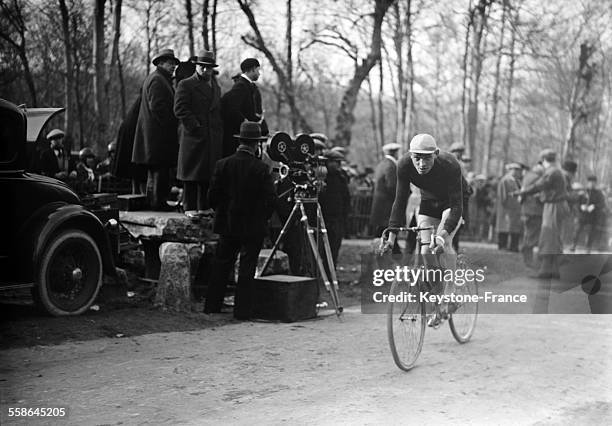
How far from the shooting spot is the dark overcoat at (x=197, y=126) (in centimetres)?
847

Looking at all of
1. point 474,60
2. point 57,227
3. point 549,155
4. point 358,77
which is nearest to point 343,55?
point 358,77

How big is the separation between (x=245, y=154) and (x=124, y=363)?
274cm

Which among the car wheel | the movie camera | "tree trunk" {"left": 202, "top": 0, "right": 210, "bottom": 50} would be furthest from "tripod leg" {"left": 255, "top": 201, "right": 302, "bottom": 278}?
"tree trunk" {"left": 202, "top": 0, "right": 210, "bottom": 50}

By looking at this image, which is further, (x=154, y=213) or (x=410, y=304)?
(x=154, y=213)

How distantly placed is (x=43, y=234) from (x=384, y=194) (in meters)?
4.82

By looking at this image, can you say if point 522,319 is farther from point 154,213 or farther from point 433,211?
point 154,213

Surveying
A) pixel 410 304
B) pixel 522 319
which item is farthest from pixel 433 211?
pixel 522 319

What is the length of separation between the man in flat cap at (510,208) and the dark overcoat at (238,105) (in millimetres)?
8598

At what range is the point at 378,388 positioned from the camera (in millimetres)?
5387

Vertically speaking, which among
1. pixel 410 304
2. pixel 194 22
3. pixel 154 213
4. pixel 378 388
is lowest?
pixel 378 388

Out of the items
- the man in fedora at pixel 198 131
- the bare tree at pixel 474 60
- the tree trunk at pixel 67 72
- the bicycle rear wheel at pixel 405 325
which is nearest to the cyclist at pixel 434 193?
the bicycle rear wheel at pixel 405 325

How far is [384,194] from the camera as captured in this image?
10055 mm

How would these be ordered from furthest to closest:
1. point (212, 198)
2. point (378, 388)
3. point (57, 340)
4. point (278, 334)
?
point (212, 198) → point (278, 334) → point (57, 340) → point (378, 388)

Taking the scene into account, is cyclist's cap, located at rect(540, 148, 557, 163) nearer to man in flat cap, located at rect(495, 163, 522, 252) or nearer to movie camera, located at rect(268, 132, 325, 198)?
man in flat cap, located at rect(495, 163, 522, 252)
